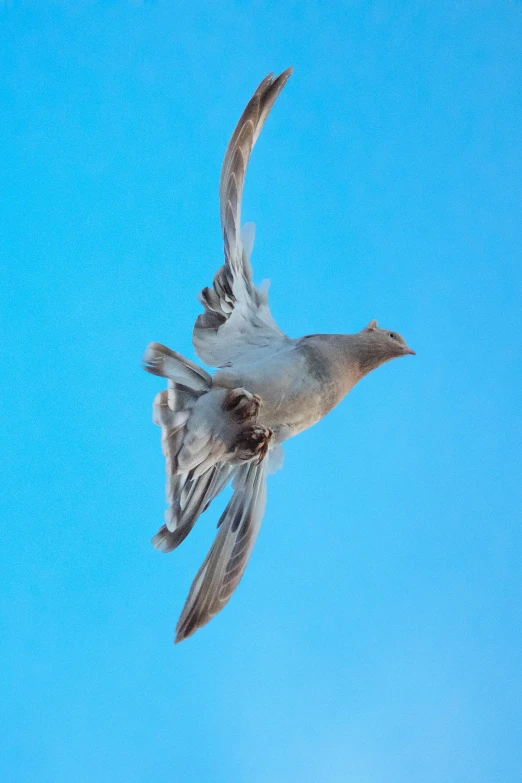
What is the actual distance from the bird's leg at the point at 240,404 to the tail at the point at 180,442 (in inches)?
3.7

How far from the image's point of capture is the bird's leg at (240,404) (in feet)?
7.90

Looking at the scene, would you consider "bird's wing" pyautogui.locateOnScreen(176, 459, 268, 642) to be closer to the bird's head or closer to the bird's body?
the bird's body

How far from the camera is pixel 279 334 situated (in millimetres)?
2842

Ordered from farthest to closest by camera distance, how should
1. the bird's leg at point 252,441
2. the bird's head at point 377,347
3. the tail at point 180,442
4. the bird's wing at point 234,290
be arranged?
1. the bird's head at point 377,347
2. the bird's wing at point 234,290
3. the bird's leg at point 252,441
4. the tail at point 180,442

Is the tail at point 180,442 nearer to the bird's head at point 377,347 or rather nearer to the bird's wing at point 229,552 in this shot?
the bird's wing at point 229,552

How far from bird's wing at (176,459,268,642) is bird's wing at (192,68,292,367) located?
43cm

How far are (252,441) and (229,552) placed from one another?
451 mm

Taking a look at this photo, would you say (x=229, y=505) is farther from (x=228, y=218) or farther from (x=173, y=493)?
(x=228, y=218)

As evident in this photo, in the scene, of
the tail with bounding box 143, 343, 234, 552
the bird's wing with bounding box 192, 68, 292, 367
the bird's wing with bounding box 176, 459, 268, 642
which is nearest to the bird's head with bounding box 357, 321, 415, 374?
the bird's wing with bounding box 192, 68, 292, 367

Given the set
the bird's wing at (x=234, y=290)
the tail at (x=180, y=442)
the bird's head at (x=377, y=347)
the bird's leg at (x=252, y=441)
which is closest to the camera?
the tail at (x=180, y=442)

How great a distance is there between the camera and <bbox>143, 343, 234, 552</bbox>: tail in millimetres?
2309

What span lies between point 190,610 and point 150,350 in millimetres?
900

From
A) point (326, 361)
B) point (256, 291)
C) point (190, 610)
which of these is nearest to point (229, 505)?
point (190, 610)

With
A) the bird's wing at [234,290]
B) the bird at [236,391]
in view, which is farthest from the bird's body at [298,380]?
the bird's wing at [234,290]
